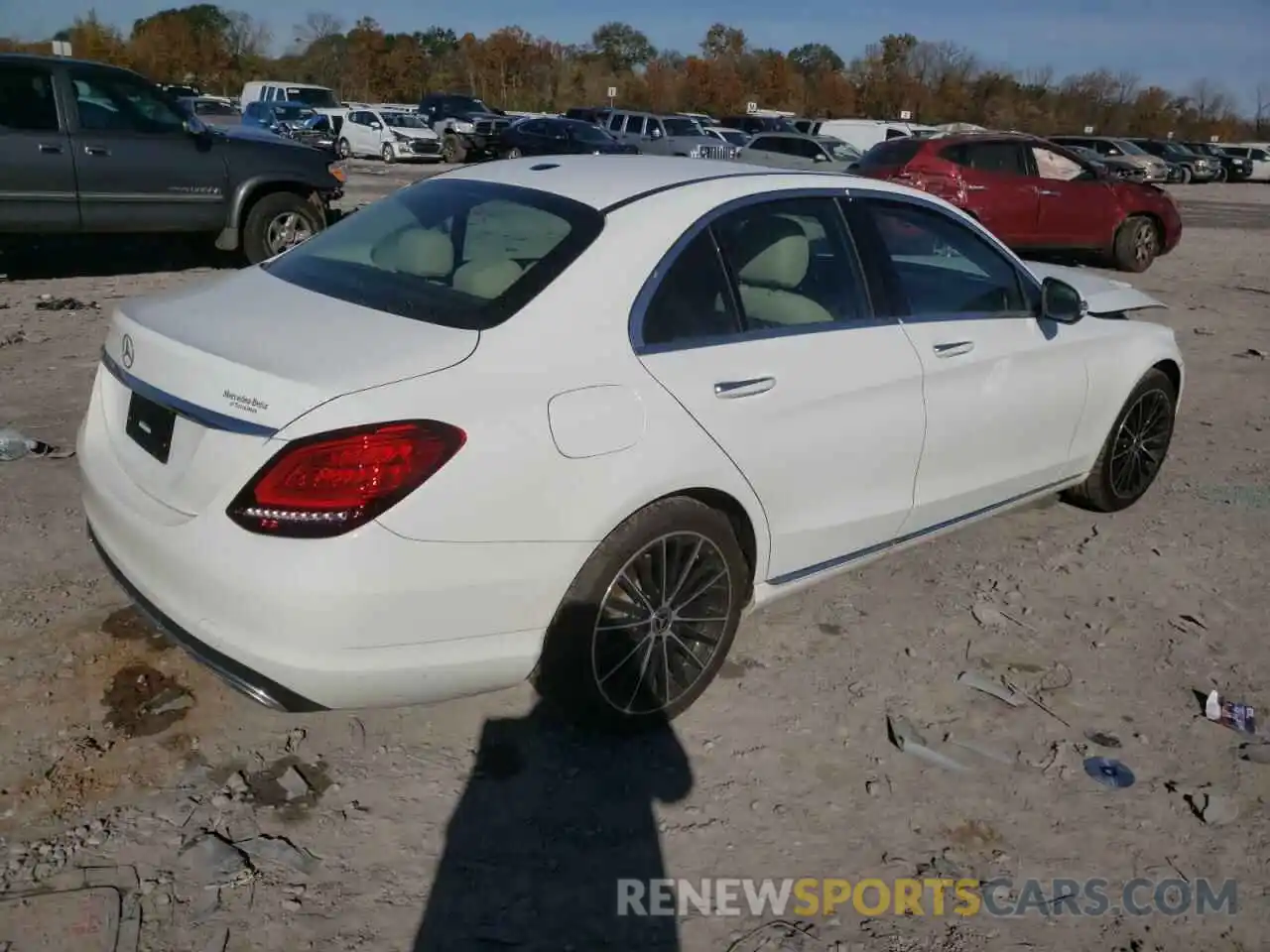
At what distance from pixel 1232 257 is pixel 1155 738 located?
1634cm

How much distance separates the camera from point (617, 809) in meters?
3.12

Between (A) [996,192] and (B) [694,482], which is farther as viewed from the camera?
(A) [996,192]

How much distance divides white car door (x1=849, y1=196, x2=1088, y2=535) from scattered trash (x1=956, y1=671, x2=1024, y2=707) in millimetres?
569

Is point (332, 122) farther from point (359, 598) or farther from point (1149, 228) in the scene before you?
point (359, 598)

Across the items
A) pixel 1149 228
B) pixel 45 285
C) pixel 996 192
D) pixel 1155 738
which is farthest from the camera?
pixel 1149 228

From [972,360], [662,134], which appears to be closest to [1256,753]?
[972,360]

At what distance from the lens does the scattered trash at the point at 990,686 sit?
12.5 ft

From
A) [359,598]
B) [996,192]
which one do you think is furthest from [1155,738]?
[996,192]

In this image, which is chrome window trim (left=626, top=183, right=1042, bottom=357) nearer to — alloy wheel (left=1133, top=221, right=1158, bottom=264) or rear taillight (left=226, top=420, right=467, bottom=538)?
rear taillight (left=226, top=420, right=467, bottom=538)

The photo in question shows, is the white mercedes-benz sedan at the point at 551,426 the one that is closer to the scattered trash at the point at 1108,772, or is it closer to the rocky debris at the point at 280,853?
the rocky debris at the point at 280,853

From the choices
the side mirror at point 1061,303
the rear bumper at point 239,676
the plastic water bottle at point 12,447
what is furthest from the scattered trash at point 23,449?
the side mirror at point 1061,303

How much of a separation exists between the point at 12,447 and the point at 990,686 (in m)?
4.66

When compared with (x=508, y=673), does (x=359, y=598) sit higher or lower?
higher

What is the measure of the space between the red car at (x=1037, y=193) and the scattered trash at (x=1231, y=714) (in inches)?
433
